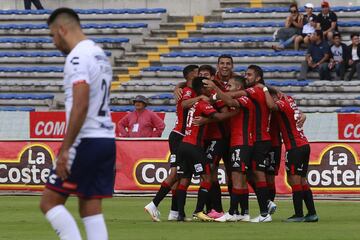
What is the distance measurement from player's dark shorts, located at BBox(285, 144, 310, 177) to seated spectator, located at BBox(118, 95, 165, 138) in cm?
640

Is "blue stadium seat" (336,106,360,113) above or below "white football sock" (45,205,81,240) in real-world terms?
below

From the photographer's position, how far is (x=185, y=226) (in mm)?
14633

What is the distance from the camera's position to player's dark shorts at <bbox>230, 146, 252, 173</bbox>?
50.3ft

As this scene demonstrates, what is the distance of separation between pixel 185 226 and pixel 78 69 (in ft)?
19.8

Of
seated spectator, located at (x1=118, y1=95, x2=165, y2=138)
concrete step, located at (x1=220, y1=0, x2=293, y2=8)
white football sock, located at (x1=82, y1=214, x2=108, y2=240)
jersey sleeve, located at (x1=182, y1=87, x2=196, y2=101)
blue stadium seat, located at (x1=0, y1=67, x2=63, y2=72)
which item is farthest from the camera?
concrete step, located at (x1=220, y1=0, x2=293, y2=8)

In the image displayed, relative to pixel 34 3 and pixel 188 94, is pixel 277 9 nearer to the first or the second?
pixel 34 3

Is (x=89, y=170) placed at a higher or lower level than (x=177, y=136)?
higher

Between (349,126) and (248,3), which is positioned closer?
(349,126)

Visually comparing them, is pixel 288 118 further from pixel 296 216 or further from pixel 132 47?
pixel 132 47

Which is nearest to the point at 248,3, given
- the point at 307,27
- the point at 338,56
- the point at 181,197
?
the point at 307,27

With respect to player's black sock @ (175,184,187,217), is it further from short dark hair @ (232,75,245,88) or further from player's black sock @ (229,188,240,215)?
short dark hair @ (232,75,245,88)

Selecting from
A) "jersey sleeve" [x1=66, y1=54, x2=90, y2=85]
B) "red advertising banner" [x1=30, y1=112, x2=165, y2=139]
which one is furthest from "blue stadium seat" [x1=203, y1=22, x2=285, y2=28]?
"jersey sleeve" [x1=66, y1=54, x2=90, y2=85]

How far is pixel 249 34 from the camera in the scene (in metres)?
31.6

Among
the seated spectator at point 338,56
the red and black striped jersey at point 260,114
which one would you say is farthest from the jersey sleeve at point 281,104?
the seated spectator at point 338,56
